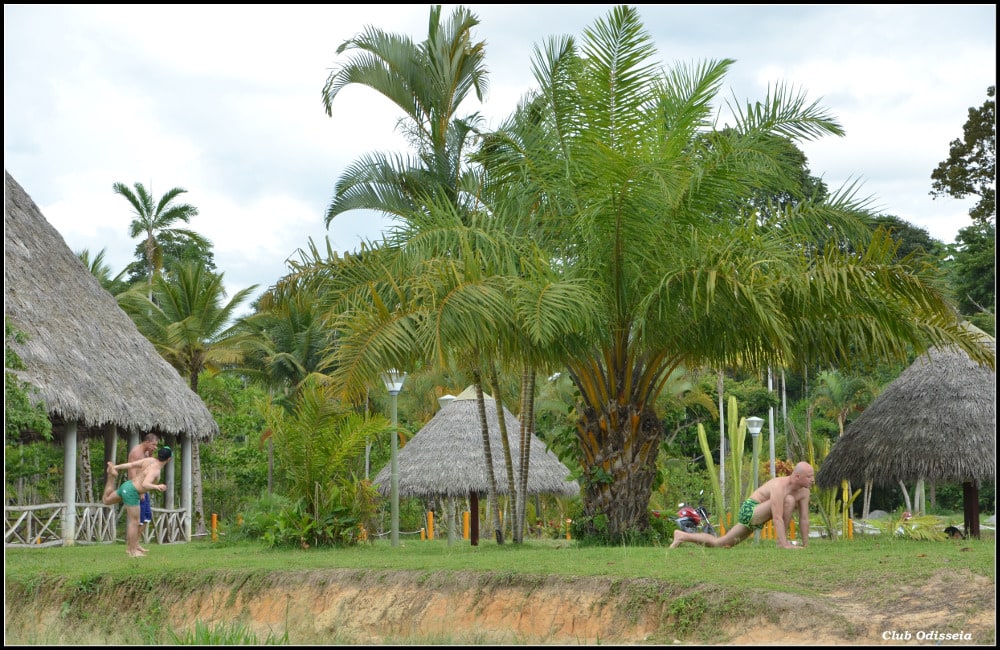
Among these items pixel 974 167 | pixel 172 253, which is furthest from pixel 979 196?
pixel 172 253

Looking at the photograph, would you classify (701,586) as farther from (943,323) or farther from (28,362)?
Answer: (28,362)

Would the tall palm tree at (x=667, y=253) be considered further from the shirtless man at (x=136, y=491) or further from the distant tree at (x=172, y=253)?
the distant tree at (x=172, y=253)

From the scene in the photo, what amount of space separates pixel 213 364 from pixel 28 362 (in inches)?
620

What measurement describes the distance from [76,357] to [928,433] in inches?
500

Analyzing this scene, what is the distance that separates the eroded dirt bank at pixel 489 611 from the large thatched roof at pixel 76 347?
5.39 m

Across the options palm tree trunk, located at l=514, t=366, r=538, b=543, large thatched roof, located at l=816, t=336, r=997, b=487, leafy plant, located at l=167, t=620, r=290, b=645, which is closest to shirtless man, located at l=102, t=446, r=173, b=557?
palm tree trunk, located at l=514, t=366, r=538, b=543

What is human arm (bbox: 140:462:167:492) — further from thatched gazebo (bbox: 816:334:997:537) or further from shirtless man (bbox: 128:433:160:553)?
thatched gazebo (bbox: 816:334:997:537)

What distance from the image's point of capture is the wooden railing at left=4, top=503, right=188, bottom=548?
14688 millimetres

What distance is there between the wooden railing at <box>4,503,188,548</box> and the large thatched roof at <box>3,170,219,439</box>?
137cm

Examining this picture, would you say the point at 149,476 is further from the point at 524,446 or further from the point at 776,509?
the point at 776,509

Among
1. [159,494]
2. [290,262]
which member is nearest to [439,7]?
[290,262]

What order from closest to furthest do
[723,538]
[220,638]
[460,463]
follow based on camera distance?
[220,638], [723,538], [460,463]

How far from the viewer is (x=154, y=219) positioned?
39.8 meters

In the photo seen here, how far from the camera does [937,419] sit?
15.1 metres
